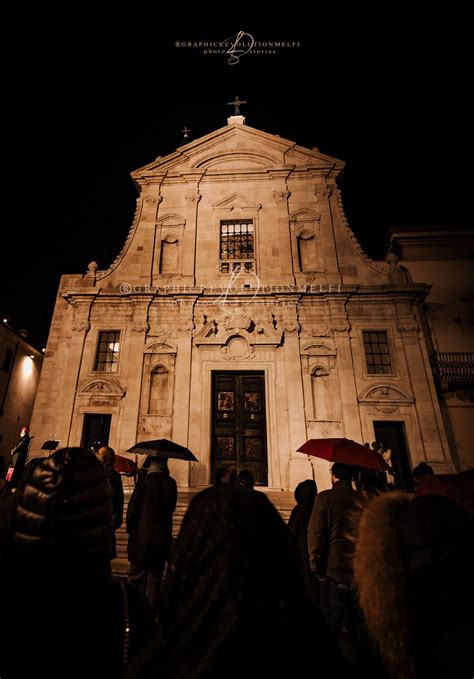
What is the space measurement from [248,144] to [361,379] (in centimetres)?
1334

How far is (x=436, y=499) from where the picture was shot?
181 centimetres

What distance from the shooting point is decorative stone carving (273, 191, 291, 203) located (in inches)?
656

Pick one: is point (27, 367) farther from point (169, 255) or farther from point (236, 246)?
point (236, 246)

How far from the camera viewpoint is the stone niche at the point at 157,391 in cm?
1288

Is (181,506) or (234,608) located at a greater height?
(234,608)

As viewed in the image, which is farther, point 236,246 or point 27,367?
point 27,367

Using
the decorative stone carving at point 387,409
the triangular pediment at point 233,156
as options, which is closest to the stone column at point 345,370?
the decorative stone carving at point 387,409

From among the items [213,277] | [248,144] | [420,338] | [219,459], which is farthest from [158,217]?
[420,338]

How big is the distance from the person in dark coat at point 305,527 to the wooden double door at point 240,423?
A: 7349 mm

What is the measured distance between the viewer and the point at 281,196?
54.9 ft

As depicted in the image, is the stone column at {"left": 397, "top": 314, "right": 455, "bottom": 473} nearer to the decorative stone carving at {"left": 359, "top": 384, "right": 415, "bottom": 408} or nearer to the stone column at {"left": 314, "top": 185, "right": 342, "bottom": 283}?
the decorative stone carving at {"left": 359, "top": 384, "right": 415, "bottom": 408}

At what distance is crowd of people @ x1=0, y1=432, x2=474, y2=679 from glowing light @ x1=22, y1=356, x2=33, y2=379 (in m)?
25.9

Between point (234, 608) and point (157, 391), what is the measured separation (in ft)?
42.1

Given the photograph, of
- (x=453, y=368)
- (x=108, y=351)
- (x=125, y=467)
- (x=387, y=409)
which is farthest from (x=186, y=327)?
(x=453, y=368)
